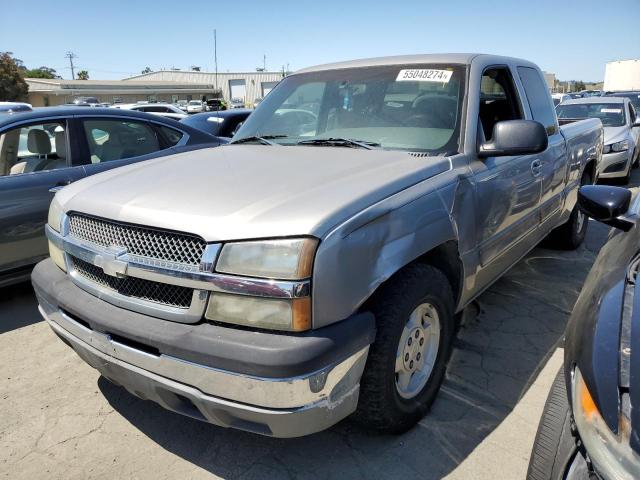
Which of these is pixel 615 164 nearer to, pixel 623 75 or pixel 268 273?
pixel 268 273

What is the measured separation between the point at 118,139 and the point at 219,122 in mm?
3427

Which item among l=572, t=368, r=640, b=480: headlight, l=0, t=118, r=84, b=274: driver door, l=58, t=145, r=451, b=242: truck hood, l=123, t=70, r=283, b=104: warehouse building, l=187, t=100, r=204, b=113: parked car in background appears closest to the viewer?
l=572, t=368, r=640, b=480: headlight

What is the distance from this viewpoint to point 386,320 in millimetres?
2059

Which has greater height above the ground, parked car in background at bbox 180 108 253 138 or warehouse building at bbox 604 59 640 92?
warehouse building at bbox 604 59 640 92

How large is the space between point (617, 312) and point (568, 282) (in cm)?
320

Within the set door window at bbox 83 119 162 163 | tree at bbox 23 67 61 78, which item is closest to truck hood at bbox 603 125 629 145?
door window at bbox 83 119 162 163

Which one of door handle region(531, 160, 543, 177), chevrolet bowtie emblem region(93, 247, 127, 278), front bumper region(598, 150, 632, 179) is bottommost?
front bumper region(598, 150, 632, 179)

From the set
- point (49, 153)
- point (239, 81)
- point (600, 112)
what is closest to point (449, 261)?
point (49, 153)

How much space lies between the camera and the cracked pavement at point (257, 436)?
7.45 feet

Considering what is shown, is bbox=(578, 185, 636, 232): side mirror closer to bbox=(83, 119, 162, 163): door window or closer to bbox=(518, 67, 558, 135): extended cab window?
bbox=(518, 67, 558, 135): extended cab window

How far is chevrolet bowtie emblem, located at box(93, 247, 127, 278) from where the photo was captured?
2.06 meters

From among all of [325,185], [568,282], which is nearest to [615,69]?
[568,282]

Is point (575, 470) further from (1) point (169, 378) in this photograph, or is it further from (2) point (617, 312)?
(1) point (169, 378)

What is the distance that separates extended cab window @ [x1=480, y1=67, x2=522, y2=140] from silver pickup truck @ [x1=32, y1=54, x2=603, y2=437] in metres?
0.13
